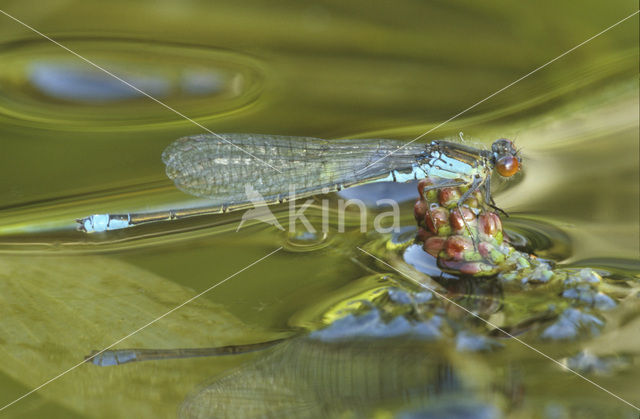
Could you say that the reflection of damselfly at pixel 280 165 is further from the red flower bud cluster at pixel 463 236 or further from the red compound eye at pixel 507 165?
the red flower bud cluster at pixel 463 236

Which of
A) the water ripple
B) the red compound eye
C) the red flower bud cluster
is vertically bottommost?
the red flower bud cluster

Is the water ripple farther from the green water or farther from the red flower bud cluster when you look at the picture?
the red flower bud cluster

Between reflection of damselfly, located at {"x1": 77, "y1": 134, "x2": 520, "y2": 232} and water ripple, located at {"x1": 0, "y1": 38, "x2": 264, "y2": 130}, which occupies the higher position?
water ripple, located at {"x1": 0, "y1": 38, "x2": 264, "y2": 130}

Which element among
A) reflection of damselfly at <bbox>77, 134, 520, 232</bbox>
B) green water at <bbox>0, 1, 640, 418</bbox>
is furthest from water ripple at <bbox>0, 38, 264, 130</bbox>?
reflection of damselfly at <bbox>77, 134, 520, 232</bbox>

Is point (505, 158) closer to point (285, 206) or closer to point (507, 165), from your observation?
point (507, 165)

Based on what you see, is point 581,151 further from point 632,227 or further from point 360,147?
point 360,147

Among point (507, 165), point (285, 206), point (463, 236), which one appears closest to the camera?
point (463, 236)

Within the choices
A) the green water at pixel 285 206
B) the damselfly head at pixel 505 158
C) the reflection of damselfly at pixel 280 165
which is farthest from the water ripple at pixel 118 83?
the damselfly head at pixel 505 158

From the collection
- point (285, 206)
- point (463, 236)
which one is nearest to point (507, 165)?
point (463, 236)
